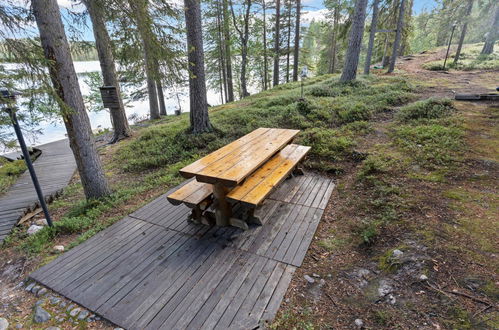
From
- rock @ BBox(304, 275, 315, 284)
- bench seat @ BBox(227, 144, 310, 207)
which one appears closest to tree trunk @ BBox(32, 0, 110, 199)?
bench seat @ BBox(227, 144, 310, 207)

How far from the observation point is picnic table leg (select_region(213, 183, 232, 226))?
3.09 metres

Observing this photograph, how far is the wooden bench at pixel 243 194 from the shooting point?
118 inches

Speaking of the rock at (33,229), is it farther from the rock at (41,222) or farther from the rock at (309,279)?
the rock at (309,279)

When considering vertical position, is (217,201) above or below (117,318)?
above

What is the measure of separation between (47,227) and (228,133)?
459 cm

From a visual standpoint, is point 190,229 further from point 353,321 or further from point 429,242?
point 429,242

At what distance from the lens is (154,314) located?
2.19 metres

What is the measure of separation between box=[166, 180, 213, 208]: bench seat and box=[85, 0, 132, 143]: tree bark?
13.0 feet

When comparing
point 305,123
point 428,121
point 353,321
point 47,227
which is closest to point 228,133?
point 305,123

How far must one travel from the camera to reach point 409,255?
2.43 metres

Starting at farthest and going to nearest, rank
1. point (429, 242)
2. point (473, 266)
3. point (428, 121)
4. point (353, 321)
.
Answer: point (428, 121)
point (429, 242)
point (473, 266)
point (353, 321)

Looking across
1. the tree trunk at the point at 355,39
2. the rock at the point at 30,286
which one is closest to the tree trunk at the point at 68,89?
the rock at the point at 30,286

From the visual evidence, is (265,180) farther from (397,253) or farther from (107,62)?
(107,62)

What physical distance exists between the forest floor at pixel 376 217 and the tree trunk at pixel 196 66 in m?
0.53
